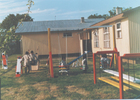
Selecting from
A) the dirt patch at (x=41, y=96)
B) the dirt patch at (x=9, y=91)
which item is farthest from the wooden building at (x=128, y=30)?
the dirt patch at (x=9, y=91)

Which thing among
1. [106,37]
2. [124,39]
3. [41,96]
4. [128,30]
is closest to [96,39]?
[106,37]

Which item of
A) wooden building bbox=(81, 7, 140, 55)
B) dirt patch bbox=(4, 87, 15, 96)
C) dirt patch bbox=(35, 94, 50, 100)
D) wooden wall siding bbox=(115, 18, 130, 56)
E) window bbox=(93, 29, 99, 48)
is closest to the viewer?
dirt patch bbox=(35, 94, 50, 100)

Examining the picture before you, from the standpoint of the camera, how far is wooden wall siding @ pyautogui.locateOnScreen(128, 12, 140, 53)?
9.21m

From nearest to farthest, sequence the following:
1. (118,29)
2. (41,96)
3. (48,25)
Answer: (41,96)
(118,29)
(48,25)

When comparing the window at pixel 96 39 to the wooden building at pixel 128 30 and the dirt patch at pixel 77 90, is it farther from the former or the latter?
the dirt patch at pixel 77 90

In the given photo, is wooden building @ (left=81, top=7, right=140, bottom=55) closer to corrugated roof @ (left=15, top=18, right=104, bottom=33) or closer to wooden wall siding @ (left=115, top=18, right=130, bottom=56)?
wooden wall siding @ (left=115, top=18, right=130, bottom=56)

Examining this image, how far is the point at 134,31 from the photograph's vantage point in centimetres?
941

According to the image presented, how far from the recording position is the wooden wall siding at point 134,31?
9.21 meters

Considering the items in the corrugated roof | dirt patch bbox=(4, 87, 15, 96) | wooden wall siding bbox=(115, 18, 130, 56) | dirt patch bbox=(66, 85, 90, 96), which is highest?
the corrugated roof

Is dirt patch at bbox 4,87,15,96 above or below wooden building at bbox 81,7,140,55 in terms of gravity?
below

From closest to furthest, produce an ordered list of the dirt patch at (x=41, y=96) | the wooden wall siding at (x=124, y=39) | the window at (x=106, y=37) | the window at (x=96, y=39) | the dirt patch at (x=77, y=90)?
1. the dirt patch at (x=41, y=96)
2. the dirt patch at (x=77, y=90)
3. the wooden wall siding at (x=124, y=39)
4. the window at (x=106, y=37)
5. the window at (x=96, y=39)

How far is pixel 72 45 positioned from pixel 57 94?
12.8 meters

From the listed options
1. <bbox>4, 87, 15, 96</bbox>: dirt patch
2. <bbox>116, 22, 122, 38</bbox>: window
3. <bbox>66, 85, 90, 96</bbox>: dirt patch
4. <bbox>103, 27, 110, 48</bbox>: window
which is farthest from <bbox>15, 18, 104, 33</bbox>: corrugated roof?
<bbox>66, 85, 90, 96</bbox>: dirt patch

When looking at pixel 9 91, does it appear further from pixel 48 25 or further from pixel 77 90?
pixel 48 25
